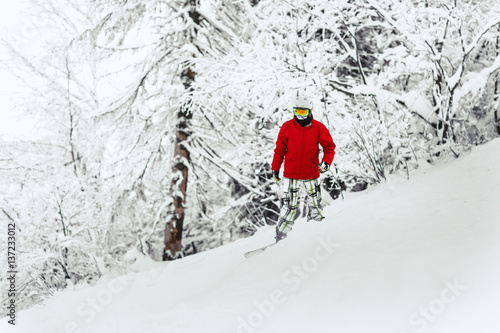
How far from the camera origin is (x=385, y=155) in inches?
240

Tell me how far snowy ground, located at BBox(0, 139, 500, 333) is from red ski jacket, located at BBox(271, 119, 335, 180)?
2.86ft

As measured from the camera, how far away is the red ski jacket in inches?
136

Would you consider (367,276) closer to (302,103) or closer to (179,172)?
(302,103)

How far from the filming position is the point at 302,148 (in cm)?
348

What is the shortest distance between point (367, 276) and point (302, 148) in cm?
116

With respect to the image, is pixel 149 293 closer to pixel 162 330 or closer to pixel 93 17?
pixel 162 330

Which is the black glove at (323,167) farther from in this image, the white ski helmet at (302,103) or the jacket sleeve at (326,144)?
the white ski helmet at (302,103)

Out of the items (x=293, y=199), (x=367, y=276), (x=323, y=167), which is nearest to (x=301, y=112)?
(x=323, y=167)

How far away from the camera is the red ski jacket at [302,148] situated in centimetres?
346

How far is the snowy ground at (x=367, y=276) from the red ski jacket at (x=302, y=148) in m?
0.87

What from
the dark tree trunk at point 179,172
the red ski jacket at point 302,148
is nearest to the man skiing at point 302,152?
the red ski jacket at point 302,148

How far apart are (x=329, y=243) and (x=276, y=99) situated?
8.95 feet

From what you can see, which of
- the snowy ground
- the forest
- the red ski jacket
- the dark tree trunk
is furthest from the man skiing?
the dark tree trunk

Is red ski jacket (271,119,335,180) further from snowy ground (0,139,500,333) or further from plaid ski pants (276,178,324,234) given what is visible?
snowy ground (0,139,500,333)
